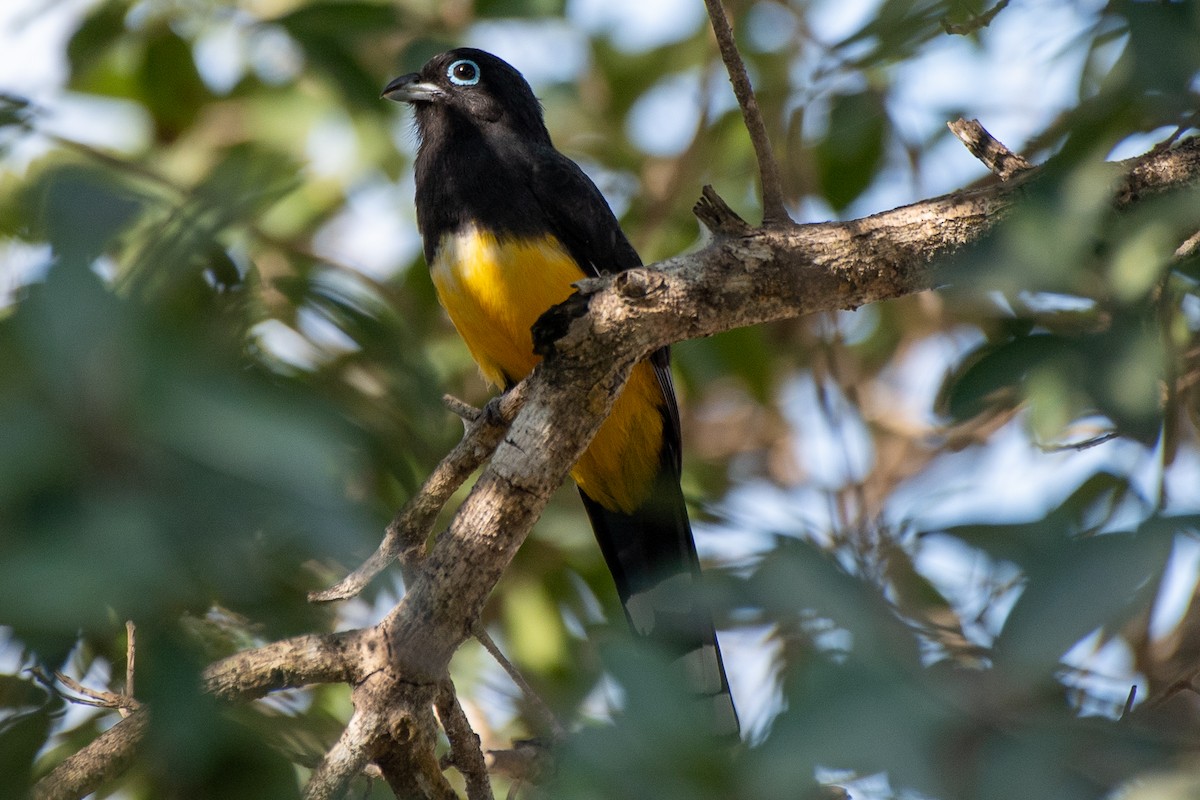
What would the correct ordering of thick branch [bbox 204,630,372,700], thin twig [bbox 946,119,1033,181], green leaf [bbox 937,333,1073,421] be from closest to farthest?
1. thick branch [bbox 204,630,372,700]
2. green leaf [bbox 937,333,1073,421]
3. thin twig [bbox 946,119,1033,181]

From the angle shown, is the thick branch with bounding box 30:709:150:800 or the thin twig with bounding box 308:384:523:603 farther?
the thin twig with bounding box 308:384:523:603

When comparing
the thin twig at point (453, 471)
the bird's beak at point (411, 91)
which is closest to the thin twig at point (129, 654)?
the thin twig at point (453, 471)

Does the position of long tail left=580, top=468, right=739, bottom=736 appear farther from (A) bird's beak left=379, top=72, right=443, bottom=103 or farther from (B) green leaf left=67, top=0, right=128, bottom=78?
(B) green leaf left=67, top=0, right=128, bottom=78

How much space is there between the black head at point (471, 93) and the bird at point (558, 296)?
0.04 meters

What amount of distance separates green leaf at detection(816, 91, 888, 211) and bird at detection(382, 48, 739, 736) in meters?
0.93

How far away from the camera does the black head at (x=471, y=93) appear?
14.6 ft

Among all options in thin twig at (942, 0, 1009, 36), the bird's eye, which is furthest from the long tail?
thin twig at (942, 0, 1009, 36)

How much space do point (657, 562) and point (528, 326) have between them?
921 millimetres

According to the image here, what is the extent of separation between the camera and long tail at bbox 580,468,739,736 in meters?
3.68

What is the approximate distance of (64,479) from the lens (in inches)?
37.0

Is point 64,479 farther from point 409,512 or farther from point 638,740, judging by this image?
point 409,512

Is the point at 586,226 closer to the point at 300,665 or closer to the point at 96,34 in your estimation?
the point at 96,34

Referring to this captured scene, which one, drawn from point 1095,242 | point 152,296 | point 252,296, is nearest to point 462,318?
point 1095,242

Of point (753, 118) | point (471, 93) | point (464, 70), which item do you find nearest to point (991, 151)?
point (753, 118)
